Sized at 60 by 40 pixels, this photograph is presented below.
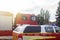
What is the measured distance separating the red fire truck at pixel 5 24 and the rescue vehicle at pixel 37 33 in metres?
5.23

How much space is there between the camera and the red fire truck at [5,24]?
1534 cm

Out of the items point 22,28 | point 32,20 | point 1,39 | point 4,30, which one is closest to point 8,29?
point 4,30

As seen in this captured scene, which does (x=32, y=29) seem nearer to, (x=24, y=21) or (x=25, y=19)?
(x=24, y=21)

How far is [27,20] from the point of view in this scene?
1714cm

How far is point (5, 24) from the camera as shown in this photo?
15438mm

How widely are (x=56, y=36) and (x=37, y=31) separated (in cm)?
93

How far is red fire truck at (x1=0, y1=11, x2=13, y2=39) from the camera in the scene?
15341 millimetres

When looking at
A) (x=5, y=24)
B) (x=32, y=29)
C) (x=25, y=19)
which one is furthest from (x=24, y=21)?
(x=32, y=29)

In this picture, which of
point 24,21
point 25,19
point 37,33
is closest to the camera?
point 37,33

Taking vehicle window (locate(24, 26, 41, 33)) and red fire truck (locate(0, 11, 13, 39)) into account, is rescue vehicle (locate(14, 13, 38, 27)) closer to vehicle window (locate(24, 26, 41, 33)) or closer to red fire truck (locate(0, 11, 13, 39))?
red fire truck (locate(0, 11, 13, 39))

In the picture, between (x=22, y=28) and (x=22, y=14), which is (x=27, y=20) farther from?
(x=22, y=28)

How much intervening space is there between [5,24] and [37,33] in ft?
19.2

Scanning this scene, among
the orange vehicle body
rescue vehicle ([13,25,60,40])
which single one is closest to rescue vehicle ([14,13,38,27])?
the orange vehicle body

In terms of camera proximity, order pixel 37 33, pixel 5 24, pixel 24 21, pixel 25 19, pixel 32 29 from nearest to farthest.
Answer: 1. pixel 37 33
2. pixel 32 29
3. pixel 5 24
4. pixel 24 21
5. pixel 25 19
